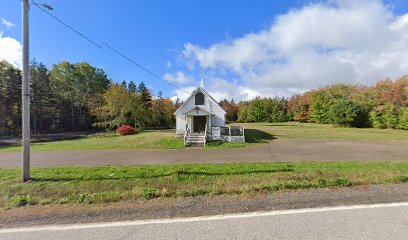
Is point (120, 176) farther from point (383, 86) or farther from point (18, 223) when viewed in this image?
point (383, 86)

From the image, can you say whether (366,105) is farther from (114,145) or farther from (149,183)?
(149,183)

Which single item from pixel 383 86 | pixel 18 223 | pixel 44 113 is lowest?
pixel 18 223

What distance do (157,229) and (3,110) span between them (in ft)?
167

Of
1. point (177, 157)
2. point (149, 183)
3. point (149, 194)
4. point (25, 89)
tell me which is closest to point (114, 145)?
point (177, 157)

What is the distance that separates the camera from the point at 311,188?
539cm

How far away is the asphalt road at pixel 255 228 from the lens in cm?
325

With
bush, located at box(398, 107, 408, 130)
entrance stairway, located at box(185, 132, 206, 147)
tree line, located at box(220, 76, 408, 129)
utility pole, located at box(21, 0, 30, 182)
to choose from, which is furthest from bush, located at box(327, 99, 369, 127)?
utility pole, located at box(21, 0, 30, 182)

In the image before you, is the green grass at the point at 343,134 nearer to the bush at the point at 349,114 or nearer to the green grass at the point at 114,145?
the bush at the point at 349,114

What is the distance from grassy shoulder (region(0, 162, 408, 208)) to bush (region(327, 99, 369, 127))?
127 ft

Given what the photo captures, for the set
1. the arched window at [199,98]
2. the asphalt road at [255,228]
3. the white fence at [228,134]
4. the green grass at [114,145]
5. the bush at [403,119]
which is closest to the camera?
the asphalt road at [255,228]

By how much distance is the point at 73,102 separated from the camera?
170ft

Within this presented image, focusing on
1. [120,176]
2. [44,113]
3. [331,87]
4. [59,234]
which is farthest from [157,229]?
[331,87]

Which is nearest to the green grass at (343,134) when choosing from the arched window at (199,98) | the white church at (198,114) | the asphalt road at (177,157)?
the white church at (198,114)

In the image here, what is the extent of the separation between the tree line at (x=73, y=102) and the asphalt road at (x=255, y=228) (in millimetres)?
33453
